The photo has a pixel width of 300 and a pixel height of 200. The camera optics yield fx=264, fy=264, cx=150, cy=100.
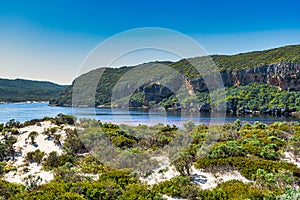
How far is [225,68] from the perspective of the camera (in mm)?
105438

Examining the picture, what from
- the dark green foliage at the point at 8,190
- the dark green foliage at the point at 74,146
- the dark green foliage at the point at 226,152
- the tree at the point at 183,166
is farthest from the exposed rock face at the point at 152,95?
the dark green foliage at the point at 8,190

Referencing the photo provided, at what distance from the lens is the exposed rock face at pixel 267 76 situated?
88.9 meters

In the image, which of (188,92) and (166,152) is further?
(188,92)

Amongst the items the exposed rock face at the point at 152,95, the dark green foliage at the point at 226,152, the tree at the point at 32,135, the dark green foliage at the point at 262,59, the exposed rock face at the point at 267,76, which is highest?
the dark green foliage at the point at 262,59

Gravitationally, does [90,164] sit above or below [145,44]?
below

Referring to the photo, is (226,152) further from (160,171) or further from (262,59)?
(262,59)

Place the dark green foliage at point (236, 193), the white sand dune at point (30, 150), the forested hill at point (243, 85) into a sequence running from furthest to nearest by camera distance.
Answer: the forested hill at point (243, 85) → the white sand dune at point (30, 150) → the dark green foliage at point (236, 193)

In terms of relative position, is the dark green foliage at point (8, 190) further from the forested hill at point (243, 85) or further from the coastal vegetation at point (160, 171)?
the forested hill at point (243, 85)

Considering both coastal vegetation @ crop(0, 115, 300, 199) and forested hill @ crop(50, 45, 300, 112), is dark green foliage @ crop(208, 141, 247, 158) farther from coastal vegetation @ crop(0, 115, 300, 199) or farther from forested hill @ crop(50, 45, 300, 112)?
forested hill @ crop(50, 45, 300, 112)

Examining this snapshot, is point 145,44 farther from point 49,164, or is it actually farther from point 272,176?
point 272,176

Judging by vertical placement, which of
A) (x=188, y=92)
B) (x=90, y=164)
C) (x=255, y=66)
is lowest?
(x=90, y=164)

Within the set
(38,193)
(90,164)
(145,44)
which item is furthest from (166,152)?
(38,193)

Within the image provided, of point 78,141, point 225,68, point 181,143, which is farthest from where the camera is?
point 225,68

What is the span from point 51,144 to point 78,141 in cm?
219
